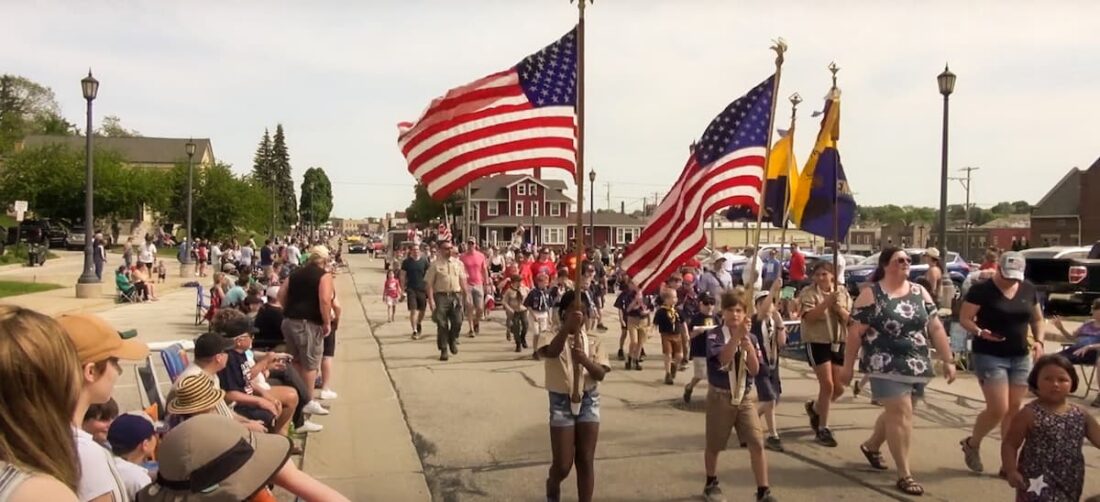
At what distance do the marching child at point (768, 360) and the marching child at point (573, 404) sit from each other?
2077 millimetres

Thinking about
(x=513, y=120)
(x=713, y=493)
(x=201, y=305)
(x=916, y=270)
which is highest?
(x=513, y=120)

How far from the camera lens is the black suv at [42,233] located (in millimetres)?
42500

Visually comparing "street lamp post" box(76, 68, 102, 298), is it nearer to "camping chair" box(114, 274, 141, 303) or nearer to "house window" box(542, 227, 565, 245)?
"camping chair" box(114, 274, 141, 303)

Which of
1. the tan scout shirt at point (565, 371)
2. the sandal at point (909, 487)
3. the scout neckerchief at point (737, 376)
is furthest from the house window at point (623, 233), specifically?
the tan scout shirt at point (565, 371)

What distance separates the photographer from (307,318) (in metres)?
8.74

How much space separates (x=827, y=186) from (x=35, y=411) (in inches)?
291

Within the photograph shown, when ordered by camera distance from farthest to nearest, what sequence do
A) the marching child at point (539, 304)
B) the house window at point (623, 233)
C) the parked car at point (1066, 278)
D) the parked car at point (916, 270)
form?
the house window at point (623, 233), the parked car at point (916, 270), the parked car at point (1066, 278), the marching child at point (539, 304)

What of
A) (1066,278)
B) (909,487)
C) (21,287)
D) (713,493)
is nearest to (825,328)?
(909,487)

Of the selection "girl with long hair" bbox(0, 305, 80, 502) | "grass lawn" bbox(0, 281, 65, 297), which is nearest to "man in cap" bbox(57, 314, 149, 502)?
"girl with long hair" bbox(0, 305, 80, 502)

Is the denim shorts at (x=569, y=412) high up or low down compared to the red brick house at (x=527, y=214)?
down

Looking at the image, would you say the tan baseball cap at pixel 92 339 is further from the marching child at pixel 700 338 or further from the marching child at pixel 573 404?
the marching child at pixel 700 338

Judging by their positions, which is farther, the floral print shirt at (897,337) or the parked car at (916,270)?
the parked car at (916,270)

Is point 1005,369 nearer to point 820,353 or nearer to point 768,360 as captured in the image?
point 820,353

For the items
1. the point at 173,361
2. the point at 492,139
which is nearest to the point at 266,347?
the point at 173,361
